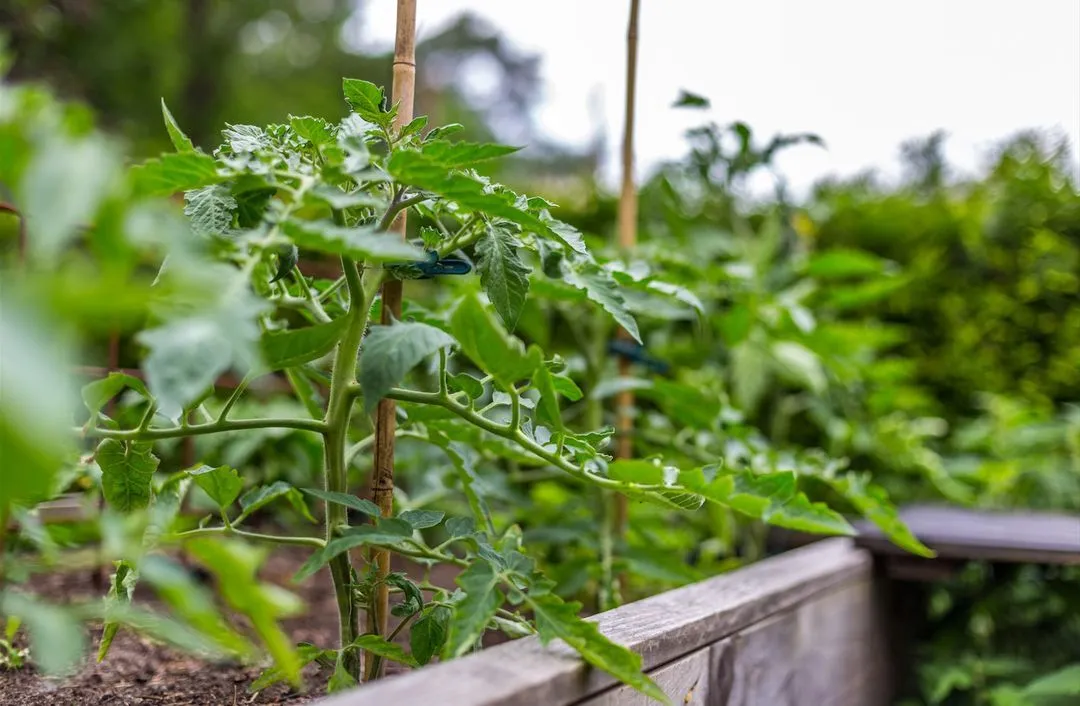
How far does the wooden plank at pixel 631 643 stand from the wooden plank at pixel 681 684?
0.5 inches

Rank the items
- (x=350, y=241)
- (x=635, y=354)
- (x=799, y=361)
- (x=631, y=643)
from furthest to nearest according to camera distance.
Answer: (x=799, y=361), (x=635, y=354), (x=631, y=643), (x=350, y=241)

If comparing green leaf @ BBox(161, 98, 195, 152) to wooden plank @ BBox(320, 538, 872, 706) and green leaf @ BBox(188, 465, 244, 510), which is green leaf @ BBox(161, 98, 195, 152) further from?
wooden plank @ BBox(320, 538, 872, 706)

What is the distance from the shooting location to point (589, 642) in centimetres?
76

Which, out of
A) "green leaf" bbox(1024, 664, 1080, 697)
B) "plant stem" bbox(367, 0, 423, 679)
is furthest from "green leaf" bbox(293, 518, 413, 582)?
"green leaf" bbox(1024, 664, 1080, 697)

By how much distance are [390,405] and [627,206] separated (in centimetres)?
95

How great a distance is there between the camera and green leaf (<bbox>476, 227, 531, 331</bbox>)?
85cm

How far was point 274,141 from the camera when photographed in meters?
A: 0.87

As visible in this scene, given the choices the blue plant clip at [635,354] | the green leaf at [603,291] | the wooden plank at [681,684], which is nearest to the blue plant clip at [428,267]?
the green leaf at [603,291]

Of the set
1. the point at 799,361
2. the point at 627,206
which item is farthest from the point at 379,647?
the point at 799,361

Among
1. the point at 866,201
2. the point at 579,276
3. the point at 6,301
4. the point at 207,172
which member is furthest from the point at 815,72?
the point at 6,301

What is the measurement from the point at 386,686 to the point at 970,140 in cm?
496

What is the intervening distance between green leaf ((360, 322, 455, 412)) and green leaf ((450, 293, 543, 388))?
0.7 inches

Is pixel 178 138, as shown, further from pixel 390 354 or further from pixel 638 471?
pixel 638 471

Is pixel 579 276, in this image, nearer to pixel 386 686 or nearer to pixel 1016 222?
pixel 386 686
